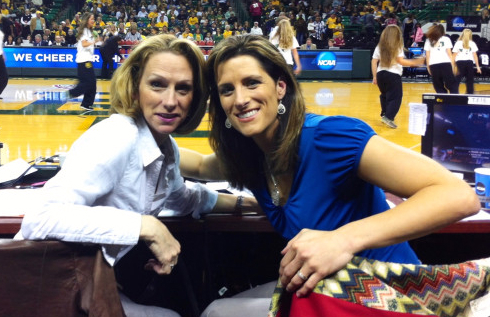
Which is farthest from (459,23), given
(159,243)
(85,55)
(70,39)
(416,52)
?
(159,243)

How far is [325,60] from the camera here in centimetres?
1404

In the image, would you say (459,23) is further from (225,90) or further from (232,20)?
(225,90)

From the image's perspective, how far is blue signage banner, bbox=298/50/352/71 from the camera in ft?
46.0

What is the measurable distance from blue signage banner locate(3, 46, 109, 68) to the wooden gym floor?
27.1 inches

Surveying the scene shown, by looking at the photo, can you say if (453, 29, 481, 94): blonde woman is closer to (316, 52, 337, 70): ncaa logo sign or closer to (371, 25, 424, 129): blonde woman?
(371, 25, 424, 129): blonde woman

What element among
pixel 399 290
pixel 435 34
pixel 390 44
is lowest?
pixel 399 290

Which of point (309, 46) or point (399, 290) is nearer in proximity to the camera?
point (399, 290)

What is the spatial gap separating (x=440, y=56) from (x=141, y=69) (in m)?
8.38

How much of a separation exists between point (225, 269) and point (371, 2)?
784 inches

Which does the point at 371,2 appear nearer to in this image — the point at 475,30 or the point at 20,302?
the point at 475,30

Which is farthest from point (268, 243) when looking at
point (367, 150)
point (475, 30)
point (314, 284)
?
point (475, 30)

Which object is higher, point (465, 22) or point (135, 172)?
point (465, 22)

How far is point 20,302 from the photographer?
1.13 m

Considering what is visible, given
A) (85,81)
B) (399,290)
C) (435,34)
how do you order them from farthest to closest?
1. (435,34)
2. (85,81)
3. (399,290)
